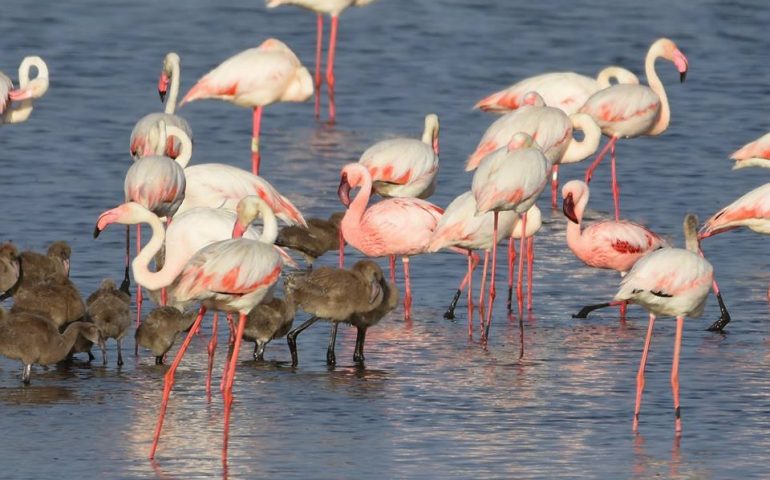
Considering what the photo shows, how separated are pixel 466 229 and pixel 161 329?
6.91ft

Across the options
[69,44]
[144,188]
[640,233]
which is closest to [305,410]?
[144,188]

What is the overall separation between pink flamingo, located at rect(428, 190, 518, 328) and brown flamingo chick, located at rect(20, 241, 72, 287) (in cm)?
219

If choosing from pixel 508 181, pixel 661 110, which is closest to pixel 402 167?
pixel 508 181

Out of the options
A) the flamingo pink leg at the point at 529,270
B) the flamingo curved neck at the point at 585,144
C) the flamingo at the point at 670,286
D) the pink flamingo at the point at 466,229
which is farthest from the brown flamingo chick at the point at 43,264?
the flamingo curved neck at the point at 585,144

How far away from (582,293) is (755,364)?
201cm

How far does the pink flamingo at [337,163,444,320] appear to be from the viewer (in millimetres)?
11227

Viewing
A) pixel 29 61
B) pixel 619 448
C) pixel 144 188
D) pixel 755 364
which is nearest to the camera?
pixel 619 448

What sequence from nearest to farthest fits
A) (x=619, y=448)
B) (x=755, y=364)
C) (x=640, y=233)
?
(x=619, y=448), (x=755, y=364), (x=640, y=233)

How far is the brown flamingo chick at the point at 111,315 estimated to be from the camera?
31.9 feet

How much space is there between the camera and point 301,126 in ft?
58.1

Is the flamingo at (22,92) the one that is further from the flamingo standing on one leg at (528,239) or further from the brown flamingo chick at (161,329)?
the brown flamingo chick at (161,329)

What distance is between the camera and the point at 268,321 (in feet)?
32.3

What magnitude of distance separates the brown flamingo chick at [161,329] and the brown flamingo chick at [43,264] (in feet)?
4.54

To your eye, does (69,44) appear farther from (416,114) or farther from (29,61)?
(29,61)
